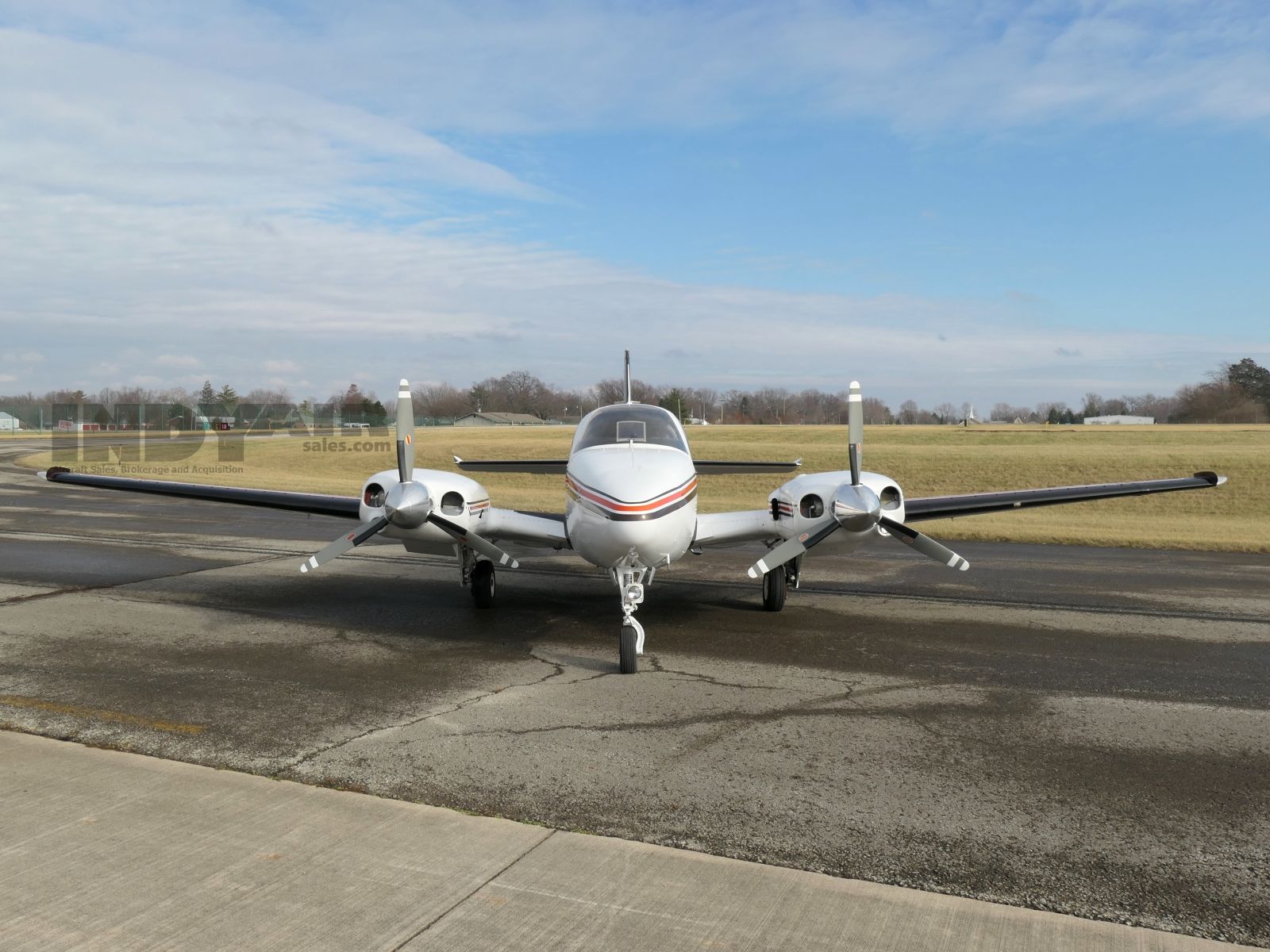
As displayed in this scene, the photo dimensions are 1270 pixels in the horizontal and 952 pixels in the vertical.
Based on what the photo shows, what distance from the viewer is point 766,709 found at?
764 cm

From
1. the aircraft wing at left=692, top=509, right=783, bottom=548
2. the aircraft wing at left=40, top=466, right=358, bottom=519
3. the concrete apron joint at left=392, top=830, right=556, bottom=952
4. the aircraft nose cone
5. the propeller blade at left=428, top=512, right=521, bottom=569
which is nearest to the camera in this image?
the concrete apron joint at left=392, top=830, right=556, bottom=952

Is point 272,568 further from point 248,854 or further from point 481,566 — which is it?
point 248,854

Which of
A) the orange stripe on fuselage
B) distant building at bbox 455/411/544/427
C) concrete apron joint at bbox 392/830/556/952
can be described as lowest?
concrete apron joint at bbox 392/830/556/952

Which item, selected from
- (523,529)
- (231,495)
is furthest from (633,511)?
(231,495)

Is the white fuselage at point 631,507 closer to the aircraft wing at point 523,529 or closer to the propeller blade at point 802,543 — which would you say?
the propeller blade at point 802,543

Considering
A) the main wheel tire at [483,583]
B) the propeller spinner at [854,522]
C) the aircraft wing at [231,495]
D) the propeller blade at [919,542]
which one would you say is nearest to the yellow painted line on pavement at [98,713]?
the aircraft wing at [231,495]

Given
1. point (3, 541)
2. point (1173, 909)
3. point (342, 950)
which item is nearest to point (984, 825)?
point (1173, 909)

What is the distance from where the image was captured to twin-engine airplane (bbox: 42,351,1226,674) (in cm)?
905

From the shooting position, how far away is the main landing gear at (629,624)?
8797 millimetres

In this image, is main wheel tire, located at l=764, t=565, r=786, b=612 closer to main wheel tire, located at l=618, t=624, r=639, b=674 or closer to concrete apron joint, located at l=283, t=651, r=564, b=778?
main wheel tire, located at l=618, t=624, r=639, b=674

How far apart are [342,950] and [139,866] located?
1.46 meters

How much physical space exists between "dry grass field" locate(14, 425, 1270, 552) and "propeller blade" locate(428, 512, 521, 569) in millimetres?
12778

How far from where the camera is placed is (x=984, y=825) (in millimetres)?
5297

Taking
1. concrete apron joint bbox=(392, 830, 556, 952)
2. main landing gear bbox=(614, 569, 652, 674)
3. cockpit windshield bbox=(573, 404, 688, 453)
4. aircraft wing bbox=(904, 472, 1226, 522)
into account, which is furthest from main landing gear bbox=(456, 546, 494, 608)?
concrete apron joint bbox=(392, 830, 556, 952)
